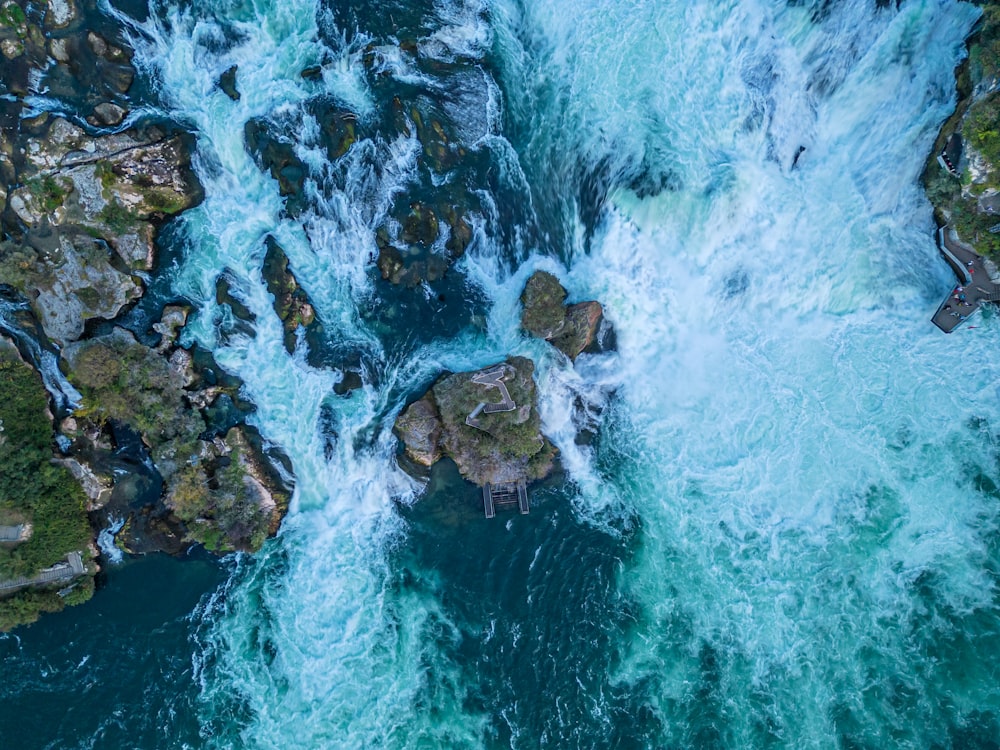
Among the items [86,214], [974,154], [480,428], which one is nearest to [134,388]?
[86,214]

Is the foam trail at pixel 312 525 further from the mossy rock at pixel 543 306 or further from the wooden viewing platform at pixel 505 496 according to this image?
the mossy rock at pixel 543 306

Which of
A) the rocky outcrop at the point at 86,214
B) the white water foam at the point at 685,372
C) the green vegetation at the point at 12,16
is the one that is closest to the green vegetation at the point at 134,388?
the rocky outcrop at the point at 86,214

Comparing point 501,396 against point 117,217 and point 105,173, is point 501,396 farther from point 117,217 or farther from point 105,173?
point 105,173

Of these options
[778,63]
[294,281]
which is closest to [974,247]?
[778,63]

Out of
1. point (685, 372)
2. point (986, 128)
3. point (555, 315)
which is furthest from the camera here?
point (685, 372)

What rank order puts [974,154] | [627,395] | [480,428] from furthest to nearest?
1. [627,395]
2. [480,428]
3. [974,154]
